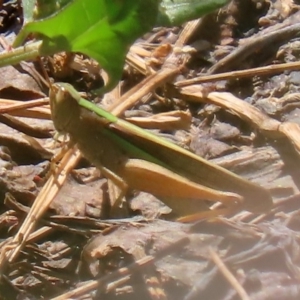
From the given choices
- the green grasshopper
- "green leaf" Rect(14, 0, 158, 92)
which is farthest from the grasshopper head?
"green leaf" Rect(14, 0, 158, 92)

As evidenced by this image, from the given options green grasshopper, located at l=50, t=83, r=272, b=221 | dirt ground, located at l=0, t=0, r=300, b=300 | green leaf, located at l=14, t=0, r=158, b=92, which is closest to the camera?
green leaf, located at l=14, t=0, r=158, b=92

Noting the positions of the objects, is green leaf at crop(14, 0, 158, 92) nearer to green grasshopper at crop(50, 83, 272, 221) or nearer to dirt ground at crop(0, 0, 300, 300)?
green grasshopper at crop(50, 83, 272, 221)

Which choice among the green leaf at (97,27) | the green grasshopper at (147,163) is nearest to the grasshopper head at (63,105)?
the green grasshopper at (147,163)

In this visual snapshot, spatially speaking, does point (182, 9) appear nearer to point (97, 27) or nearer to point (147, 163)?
point (97, 27)

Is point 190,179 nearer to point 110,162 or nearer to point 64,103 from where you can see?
point 110,162

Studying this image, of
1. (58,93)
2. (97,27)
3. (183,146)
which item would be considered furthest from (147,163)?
(97,27)

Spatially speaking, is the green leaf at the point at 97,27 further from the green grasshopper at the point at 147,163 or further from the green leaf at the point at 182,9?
the green grasshopper at the point at 147,163
